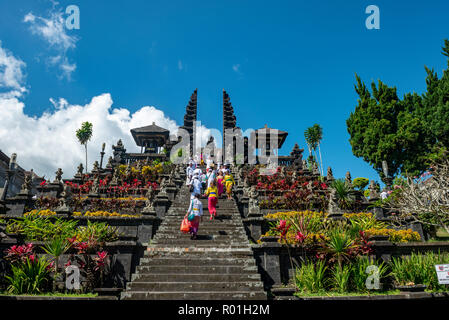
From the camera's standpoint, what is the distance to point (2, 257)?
712 centimetres

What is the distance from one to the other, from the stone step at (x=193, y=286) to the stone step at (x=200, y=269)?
49cm

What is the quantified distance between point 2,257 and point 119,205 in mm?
5693

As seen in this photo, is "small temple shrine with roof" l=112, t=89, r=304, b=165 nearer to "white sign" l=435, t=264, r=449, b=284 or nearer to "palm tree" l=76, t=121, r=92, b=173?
"palm tree" l=76, t=121, r=92, b=173

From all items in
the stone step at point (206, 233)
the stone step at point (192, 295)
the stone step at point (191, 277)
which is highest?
the stone step at point (206, 233)

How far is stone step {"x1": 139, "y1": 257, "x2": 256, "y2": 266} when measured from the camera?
23.5 feet

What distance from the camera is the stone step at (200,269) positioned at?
688 centimetres

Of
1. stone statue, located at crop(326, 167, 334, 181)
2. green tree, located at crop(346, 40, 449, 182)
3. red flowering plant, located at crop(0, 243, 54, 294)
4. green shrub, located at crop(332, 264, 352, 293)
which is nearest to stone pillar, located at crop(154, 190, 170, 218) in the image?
red flowering plant, located at crop(0, 243, 54, 294)

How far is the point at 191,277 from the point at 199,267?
413mm

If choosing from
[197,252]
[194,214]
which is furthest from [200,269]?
[194,214]

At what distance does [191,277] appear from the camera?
21.7 feet

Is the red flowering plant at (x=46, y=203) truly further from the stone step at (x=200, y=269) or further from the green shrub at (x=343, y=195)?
the green shrub at (x=343, y=195)

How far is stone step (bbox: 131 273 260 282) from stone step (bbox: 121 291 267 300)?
0.52 m

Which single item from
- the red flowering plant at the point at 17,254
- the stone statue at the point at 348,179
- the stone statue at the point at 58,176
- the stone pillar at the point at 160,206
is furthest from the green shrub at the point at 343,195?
the stone statue at the point at 58,176
